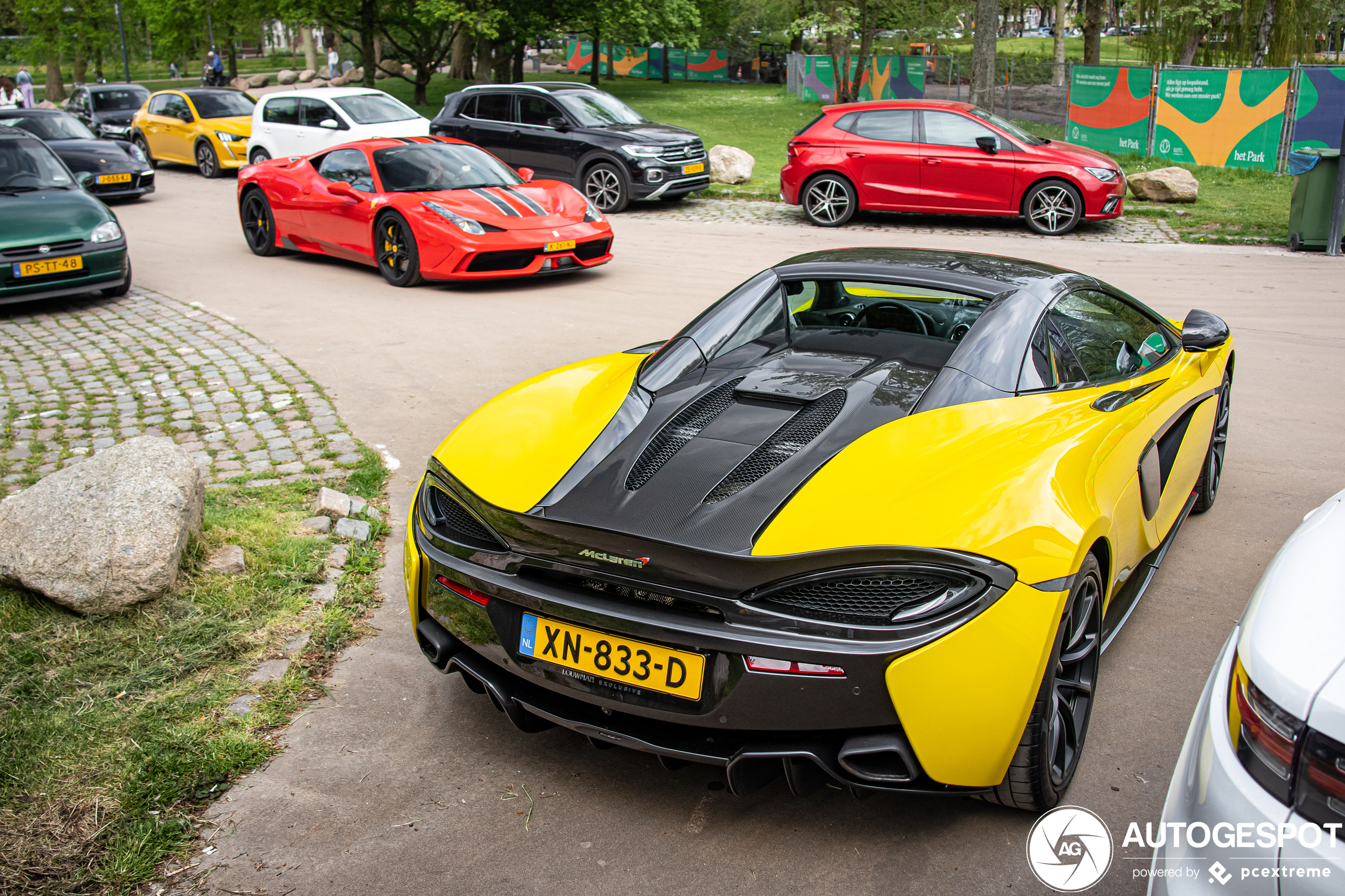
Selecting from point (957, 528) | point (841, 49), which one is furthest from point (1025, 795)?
point (841, 49)

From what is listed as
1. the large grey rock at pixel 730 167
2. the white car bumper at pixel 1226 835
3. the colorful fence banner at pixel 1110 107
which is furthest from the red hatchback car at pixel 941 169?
the white car bumper at pixel 1226 835

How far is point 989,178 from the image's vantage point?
13273mm

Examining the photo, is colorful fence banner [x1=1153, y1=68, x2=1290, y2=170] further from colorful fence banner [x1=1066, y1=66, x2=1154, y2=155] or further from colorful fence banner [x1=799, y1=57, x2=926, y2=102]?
colorful fence banner [x1=799, y1=57, x2=926, y2=102]

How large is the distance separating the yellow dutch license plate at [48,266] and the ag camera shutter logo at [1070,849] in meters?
9.42

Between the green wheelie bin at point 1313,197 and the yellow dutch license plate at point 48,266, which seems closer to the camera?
the yellow dutch license plate at point 48,266

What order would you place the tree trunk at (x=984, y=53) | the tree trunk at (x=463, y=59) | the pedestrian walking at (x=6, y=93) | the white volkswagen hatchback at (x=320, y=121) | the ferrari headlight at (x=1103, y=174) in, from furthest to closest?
the tree trunk at (x=463, y=59) < the pedestrian walking at (x=6, y=93) < the tree trunk at (x=984, y=53) < the white volkswagen hatchback at (x=320, y=121) < the ferrari headlight at (x=1103, y=174)

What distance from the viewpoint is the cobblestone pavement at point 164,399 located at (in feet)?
18.9

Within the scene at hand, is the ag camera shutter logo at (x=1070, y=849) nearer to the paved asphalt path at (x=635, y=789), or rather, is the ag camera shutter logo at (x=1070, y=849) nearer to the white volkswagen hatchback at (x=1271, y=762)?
the paved asphalt path at (x=635, y=789)

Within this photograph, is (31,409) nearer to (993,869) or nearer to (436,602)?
(436,602)

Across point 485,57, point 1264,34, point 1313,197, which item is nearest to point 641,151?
point 1313,197

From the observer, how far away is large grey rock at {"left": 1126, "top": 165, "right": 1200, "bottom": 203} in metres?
15.4

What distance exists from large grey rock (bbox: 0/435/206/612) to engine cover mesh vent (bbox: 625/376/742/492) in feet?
6.67

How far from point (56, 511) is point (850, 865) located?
3.16 m

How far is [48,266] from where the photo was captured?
30.6 feet
